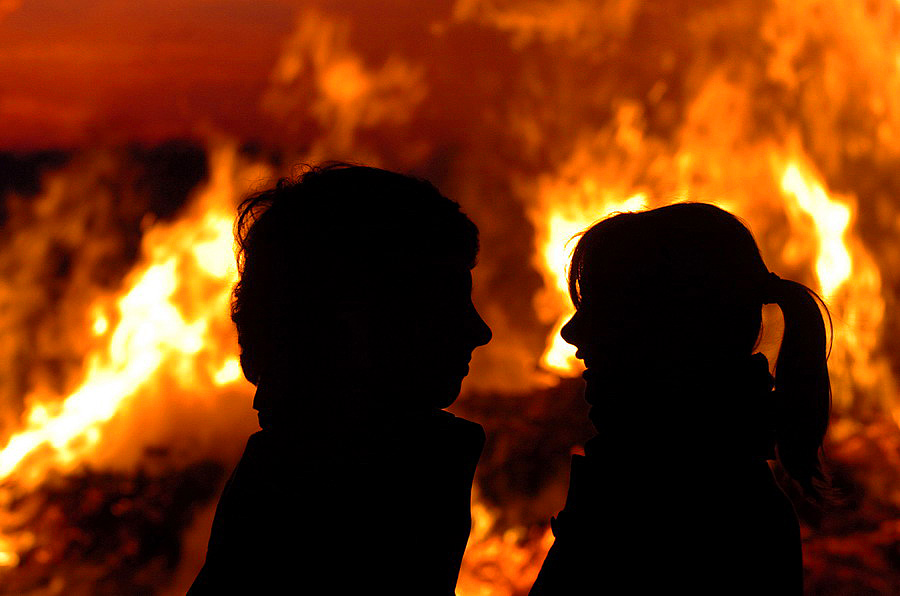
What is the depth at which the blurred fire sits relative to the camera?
3.28 m

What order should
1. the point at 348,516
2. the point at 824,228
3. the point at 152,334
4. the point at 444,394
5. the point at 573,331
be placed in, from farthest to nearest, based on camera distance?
1. the point at 824,228
2. the point at 152,334
3. the point at 573,331
4. the point at 444,394
5. the point at 348,516

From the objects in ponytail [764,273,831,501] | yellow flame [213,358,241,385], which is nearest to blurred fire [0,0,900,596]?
yellow flame [213,358,241,385]

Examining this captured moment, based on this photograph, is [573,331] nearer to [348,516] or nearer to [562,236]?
[348,516]

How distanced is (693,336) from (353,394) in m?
0.46

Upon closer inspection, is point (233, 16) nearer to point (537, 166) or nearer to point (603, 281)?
point (537, 166)

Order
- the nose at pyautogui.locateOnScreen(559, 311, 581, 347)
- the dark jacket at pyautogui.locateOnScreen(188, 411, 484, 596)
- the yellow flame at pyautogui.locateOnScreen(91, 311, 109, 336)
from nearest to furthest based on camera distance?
the dark jacket at pyautogui.locateOnScreen(188, 411, 484, 596)
the nose at pyautogui.locateOnScreen(559, 311, 581, 347)
the yellow flame at pyautogui.locateOnScreen(91, 311, 109, 336)

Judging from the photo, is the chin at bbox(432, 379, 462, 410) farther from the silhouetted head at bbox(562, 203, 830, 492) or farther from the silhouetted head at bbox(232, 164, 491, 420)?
the silhouetted head at bbox(562, 203, 830, 492)

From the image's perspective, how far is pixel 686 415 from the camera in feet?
3.44

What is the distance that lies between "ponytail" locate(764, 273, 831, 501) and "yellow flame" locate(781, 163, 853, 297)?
3151 millimetres

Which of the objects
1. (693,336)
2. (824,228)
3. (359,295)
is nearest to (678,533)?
(693,336)

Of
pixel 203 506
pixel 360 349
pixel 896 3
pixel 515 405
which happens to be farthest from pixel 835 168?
pixel 360 349

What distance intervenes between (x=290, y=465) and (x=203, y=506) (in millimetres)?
2634

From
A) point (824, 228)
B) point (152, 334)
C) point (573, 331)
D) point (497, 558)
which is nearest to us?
point (573, 331)

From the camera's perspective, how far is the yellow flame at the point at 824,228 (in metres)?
4.00
